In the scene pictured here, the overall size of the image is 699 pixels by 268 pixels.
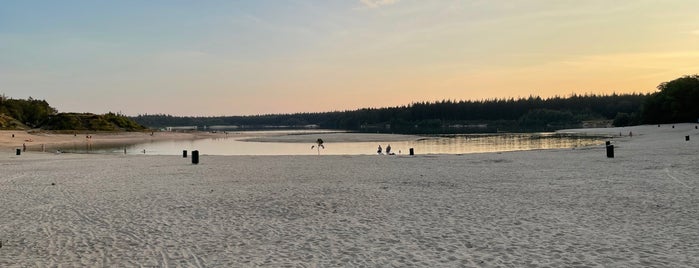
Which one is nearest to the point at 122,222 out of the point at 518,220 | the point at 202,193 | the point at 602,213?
the point at 202,193

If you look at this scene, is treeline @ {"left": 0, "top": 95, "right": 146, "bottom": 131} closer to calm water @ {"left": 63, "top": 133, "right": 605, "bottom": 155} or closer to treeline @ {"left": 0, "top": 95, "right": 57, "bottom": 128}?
treeline @ {"left": 0, "top": 95, "right": 57, "bottom": 128}

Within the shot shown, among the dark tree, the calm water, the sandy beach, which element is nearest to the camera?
the sandy beach

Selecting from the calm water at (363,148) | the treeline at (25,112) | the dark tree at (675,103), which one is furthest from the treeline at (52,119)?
the dark tree at (675,103)

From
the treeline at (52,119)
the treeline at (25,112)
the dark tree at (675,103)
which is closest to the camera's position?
the dark tree at (675,103)

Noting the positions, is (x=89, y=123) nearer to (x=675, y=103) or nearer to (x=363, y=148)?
(x=363, y=148)

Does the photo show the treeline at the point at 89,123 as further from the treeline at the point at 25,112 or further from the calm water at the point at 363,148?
the calm water at the point at 363,148

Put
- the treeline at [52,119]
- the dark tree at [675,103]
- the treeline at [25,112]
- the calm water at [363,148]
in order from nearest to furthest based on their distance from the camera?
the calm water at [363,148] → the dark tree at [675,103] → the treeline at [52,119] → the treeline at [25,112]

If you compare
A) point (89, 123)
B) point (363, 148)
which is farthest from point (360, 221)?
point (89, 123)

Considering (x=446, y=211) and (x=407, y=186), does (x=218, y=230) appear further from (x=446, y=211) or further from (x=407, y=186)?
(x=407, y=186)

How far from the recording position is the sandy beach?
8.88 meters

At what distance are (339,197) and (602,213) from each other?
7691mm

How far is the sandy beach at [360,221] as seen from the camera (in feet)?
29.1

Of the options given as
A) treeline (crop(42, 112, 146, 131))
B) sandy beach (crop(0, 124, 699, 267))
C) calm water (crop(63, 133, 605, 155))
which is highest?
treeline (crop(42, 112, 146, 131))

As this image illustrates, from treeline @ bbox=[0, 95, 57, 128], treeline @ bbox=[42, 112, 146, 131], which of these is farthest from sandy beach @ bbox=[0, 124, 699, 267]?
treeline @ bbox=[0, 95, 57, 128]
